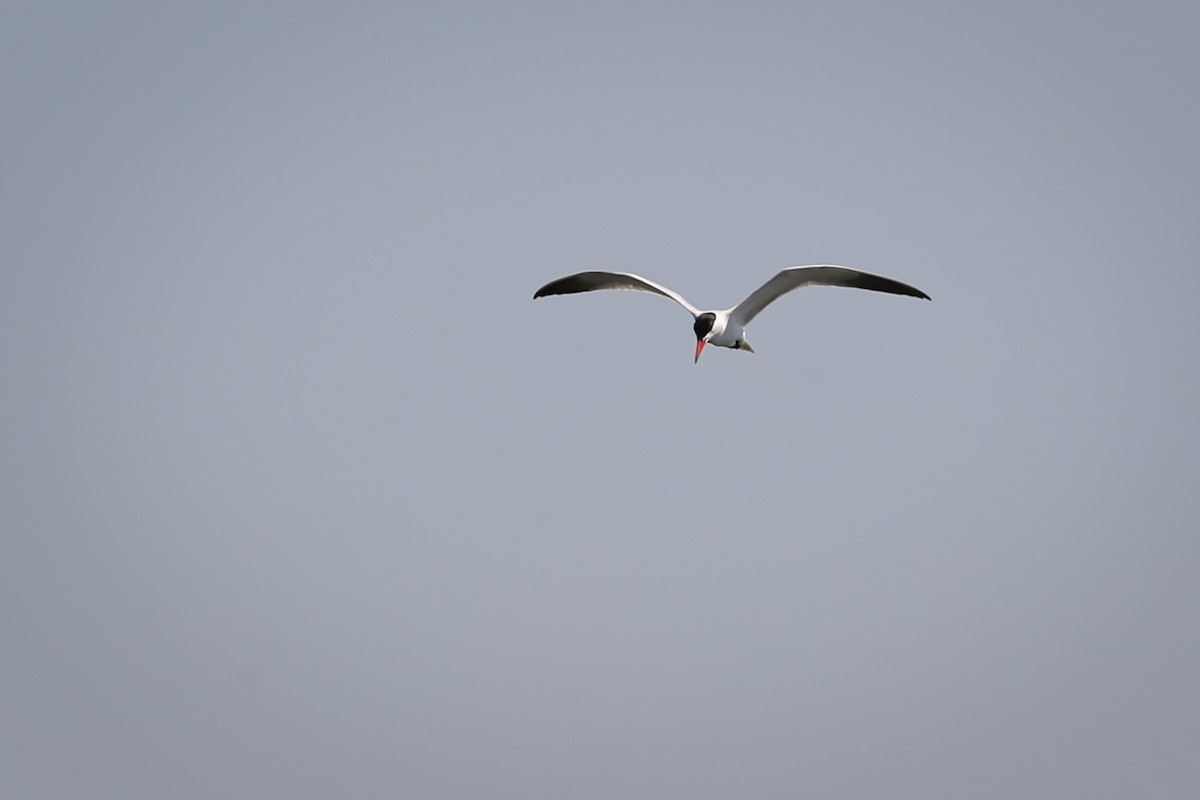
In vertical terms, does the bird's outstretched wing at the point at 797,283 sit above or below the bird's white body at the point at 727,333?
above

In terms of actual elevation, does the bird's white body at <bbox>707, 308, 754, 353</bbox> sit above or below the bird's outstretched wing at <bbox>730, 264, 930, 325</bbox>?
below

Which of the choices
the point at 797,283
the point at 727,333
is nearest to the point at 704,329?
the point at 727,333

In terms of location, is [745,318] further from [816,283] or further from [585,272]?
[585,272]

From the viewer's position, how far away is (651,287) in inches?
1118

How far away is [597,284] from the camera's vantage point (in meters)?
29.1

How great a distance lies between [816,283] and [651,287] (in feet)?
9.70

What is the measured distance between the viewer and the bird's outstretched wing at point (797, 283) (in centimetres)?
2656

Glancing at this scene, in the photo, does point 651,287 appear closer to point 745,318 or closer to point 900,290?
point 745,318

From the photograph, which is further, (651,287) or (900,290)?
(651,287)

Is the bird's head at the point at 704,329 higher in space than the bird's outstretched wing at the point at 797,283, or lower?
lower

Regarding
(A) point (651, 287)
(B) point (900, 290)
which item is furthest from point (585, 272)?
(B) point (900, 290)

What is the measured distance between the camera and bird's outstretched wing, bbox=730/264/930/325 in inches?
1046

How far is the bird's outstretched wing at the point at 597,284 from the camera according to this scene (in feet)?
93.3

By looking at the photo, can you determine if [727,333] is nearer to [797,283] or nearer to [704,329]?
[704,329]
